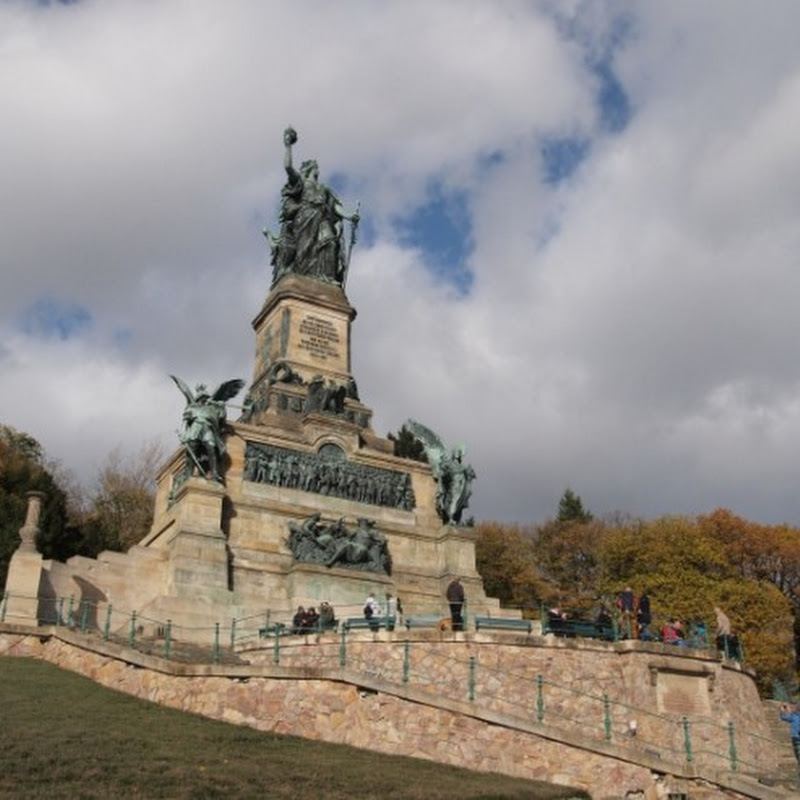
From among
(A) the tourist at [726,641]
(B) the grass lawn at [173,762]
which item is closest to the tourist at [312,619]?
(B) the grass lawn at [173,762]

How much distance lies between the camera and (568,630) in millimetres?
23047

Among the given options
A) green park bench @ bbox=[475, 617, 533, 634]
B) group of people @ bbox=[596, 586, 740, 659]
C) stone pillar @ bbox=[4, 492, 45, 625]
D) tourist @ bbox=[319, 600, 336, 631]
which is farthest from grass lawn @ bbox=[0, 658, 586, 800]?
group of people @ bbox=[596, 586, 740, 659]

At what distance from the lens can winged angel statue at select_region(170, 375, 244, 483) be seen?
1185 inches

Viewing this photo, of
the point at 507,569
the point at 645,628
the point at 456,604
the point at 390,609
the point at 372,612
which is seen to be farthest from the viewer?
the point at 507,569

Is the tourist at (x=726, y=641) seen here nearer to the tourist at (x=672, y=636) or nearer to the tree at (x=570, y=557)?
the tourist at (x=672, y=636)

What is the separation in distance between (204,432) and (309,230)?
12973 millimetres

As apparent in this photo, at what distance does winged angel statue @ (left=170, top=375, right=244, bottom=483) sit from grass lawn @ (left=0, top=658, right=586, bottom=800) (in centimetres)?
1266

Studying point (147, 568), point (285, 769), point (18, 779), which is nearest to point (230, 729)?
point (285, 769)

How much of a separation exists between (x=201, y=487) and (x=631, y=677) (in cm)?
1378

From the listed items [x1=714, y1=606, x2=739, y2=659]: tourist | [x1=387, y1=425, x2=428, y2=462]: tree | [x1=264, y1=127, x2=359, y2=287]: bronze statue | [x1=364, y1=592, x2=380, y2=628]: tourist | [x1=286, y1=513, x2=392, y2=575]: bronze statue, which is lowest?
[x1=714, y1=606, x2=739, y2=659]: tourist

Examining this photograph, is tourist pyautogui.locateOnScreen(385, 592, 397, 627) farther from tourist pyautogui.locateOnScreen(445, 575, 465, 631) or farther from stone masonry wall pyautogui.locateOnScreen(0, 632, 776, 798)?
stone masonry wall pyautogui.locateOnScreen(0, 632, 776, 798)

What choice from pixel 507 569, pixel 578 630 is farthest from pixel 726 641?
pixel 507 569

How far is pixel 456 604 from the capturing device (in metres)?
27.0

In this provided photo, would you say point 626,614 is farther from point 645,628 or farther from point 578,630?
point 578,630
